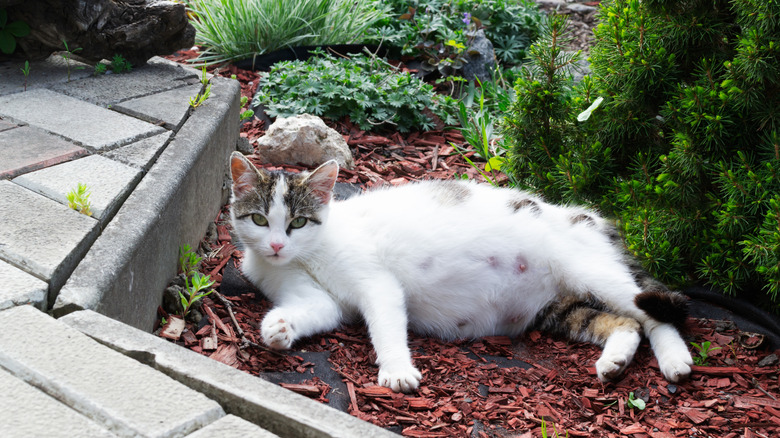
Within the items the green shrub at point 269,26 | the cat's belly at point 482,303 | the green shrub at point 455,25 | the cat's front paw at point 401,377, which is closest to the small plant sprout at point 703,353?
the cat's belly at point 482,303

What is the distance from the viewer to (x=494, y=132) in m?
4.94

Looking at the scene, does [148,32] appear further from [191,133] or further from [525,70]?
[525,70]

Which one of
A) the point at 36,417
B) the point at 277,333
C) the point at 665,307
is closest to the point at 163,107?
the point at 277,333

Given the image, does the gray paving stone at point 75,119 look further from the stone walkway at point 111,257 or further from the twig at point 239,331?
the twig at point 239,331

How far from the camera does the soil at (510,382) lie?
2455mm

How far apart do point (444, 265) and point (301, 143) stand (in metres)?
1.58

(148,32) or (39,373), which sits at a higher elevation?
(148,32)

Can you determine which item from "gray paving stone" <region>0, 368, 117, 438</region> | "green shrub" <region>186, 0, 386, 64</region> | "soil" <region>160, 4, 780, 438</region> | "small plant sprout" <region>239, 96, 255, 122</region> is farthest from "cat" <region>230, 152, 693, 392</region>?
"green shrub" <region>186, 0, 386, 64</region>

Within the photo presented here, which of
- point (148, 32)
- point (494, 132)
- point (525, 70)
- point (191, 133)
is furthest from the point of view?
point (494, 132)

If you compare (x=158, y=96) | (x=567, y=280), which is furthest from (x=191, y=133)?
(x=567, y=280)

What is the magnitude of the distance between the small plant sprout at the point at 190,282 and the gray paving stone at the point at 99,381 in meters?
0.74

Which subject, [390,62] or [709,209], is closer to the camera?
[709,209]

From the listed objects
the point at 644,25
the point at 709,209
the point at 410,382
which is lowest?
the point at 410,382

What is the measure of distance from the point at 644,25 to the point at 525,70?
2.34ft
